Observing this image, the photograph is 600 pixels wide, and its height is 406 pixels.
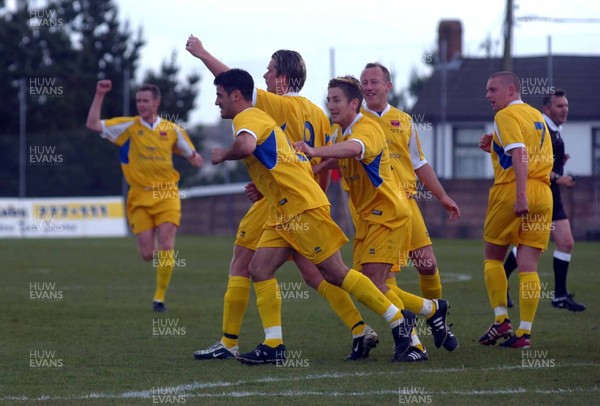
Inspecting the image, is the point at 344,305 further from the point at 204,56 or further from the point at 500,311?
the point at 204,56

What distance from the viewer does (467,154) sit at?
28.6 m

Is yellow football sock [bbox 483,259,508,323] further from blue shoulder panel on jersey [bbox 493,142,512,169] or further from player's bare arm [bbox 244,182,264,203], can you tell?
player's bare arm [bbox 244,182,264,203]

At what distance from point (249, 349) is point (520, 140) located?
8.47 feet

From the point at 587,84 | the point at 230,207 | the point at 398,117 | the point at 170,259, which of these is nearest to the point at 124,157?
the point at 170,259

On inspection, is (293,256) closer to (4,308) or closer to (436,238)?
(4,308)

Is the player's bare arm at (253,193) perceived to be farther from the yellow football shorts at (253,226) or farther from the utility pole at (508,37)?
the utility pole at (508,37)

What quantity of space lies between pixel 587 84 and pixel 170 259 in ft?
42.5

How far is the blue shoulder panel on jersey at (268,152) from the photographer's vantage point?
23.7 feet

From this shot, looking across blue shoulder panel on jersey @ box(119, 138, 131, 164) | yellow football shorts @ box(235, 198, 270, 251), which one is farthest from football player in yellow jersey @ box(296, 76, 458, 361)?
blue shoulder panel on jersey @ box(119, 138, 131, 164)

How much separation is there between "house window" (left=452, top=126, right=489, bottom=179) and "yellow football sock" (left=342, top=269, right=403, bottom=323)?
19.8 m

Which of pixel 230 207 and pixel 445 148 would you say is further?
pixel 230 207

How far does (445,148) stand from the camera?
2775cm

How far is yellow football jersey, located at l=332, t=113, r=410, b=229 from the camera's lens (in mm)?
7512

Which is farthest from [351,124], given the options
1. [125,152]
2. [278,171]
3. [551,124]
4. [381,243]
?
[125,152]
